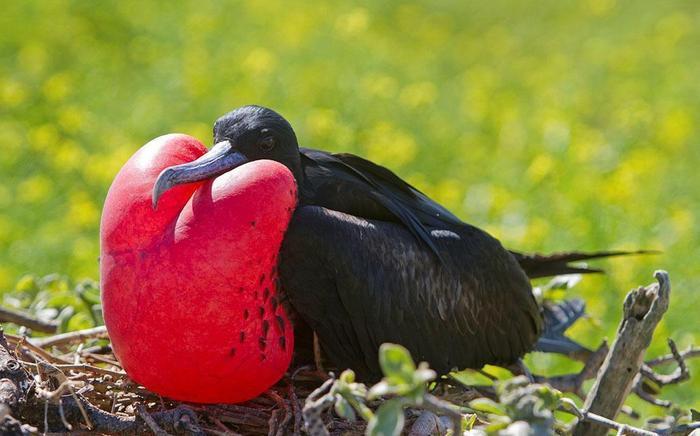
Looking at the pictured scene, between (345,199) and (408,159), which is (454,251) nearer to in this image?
(345,199)

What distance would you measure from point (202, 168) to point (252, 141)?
0.24 metres

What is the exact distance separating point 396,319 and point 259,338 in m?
0.44

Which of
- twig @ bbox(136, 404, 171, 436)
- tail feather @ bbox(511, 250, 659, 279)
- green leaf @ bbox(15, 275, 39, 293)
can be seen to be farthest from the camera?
green leaf @ bbox(15, 275, 39, 293)

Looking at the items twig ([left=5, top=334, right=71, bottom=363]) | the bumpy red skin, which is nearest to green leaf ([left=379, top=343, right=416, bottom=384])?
the bumpy red skin

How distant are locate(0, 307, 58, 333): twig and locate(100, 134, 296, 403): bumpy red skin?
0.73 m

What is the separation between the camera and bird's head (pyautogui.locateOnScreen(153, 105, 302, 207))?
2943 mm

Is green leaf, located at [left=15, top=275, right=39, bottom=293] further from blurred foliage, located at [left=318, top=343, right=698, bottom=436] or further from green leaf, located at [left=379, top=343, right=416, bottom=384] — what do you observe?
green leaf, located at [left=379, top=343, right=416, bottom=384]

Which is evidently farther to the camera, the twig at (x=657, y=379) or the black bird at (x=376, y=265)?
the twig at (x=657, y=379)

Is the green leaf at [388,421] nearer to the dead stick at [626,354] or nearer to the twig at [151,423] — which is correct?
the twig at [151,423]

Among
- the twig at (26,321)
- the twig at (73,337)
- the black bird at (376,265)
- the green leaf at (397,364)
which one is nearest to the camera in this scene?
the green leaf at (397,364)

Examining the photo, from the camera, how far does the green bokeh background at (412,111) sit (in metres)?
6.20

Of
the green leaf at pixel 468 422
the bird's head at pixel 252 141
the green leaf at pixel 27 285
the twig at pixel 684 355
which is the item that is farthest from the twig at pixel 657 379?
the green leaf at pixel 27 285

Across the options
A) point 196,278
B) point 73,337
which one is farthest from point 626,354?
point 73,337

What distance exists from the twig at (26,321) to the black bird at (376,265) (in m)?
0.83
